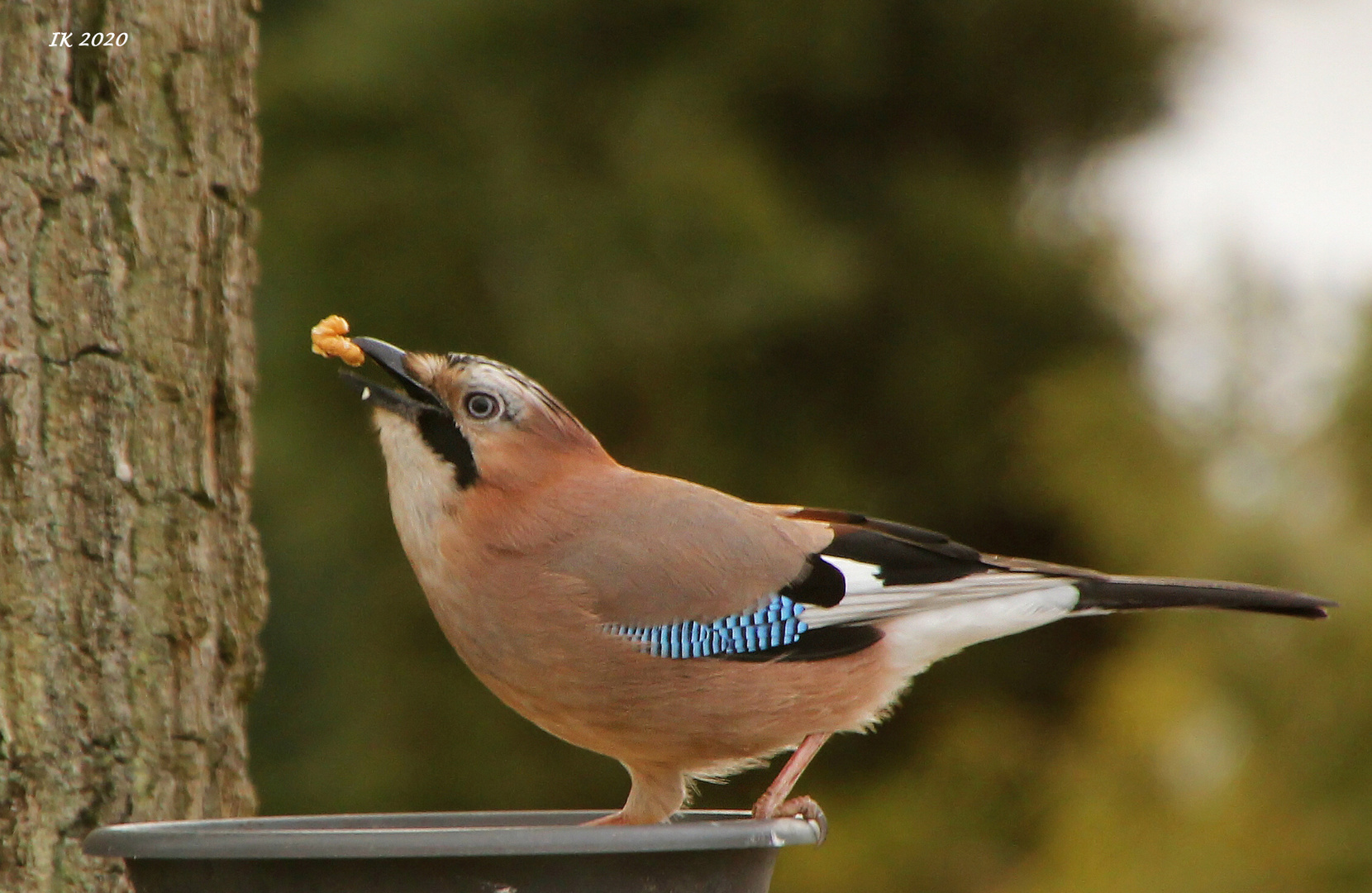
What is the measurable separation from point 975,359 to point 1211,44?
4.53 ft

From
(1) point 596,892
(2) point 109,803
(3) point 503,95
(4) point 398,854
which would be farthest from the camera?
(3) point 503,95

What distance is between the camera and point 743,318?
192 inches

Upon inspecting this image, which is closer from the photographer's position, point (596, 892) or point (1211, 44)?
point (596, 892)

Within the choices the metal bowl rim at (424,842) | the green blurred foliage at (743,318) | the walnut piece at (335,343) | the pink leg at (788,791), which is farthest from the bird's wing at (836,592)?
the green blurred foliage at (743,318)

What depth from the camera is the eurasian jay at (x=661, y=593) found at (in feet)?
7.79

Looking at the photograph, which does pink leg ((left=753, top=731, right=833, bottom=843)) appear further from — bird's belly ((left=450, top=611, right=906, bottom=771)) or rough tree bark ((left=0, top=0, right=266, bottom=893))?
rough tree bark ((left=0, top=0, right=266, bottom=893))

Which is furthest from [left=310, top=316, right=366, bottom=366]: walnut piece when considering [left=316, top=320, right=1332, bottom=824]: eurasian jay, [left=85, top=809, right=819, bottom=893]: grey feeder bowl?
[left=85, top=809, right=819, bottom=893]: grey feeder bowl

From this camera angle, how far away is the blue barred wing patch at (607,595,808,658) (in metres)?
2.37

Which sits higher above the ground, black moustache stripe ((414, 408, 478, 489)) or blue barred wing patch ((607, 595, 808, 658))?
black moustache stripe ((414, 408, 478, 489))

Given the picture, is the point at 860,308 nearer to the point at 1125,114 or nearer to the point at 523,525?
the point at 1125,114

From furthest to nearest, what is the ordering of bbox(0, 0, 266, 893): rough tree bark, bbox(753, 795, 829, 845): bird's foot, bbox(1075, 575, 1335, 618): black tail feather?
bbox(753, 795, 829, 845): bird's foot, bbox(1075, 575, 1335, 618): black tail feather, bbox(0, 0, 266, 893): rough tree bark

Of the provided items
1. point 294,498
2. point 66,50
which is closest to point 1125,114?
point 294,498

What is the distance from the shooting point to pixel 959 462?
561 centimetres

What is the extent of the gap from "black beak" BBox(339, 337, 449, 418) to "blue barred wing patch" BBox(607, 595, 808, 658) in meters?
0.48
